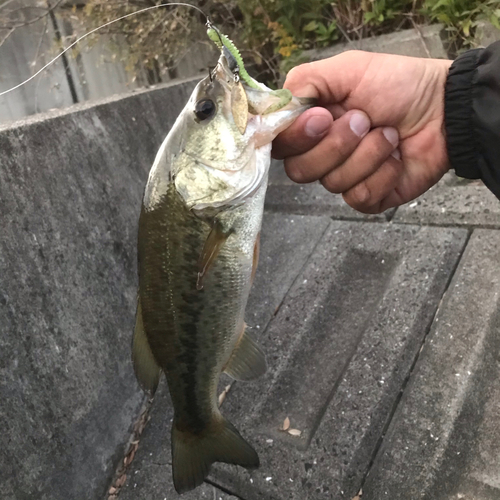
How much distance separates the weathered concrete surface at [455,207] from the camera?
2991mm

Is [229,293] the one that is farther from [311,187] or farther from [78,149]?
[311,187]

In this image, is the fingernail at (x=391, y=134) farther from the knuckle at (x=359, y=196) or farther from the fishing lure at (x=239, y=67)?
the fishing lure at (x=239, y=67)

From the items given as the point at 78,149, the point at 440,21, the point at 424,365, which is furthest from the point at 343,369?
the point at 440,21

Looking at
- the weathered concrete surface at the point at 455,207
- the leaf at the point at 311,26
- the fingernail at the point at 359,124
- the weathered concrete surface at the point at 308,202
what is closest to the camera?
the fingernail at the point at 359,124

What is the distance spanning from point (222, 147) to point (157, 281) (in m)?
0.56

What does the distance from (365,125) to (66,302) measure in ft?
6.20

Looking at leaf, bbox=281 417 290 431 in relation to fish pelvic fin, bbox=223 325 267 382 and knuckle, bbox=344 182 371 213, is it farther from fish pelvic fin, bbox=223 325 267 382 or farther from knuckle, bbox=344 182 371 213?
knuckle, bbox=344 182 371 213

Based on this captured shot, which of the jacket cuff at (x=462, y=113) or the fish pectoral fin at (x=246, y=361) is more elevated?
the jacket cuff at (x=462, y=113)

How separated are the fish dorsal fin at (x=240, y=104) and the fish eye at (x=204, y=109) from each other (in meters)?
0.08

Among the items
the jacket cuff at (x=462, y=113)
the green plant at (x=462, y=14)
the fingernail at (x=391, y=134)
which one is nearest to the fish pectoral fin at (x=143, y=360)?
the fingernail at (x=391, y=134)

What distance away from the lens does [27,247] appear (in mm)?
2400

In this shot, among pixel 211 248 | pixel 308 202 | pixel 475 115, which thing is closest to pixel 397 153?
pixel 475 115

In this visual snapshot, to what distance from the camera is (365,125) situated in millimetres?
1728

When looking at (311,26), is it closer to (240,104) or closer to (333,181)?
(333,181)
